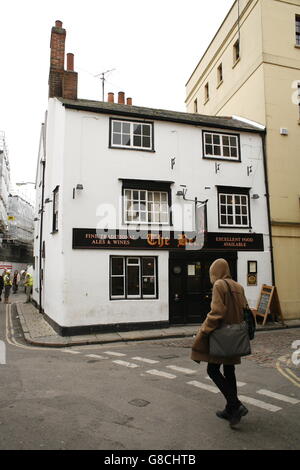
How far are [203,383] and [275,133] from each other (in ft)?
40.8

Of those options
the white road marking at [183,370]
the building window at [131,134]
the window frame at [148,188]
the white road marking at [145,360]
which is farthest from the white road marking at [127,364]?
the building window at [131,134]

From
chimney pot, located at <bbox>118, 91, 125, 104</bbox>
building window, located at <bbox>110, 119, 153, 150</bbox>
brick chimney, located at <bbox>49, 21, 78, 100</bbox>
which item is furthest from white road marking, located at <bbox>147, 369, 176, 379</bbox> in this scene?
chimney pot, located at <bbox>118, 91, 125, 104</bbox>

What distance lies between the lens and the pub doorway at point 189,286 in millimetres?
13477

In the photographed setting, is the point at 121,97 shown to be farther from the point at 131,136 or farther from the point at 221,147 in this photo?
the point at 221,147

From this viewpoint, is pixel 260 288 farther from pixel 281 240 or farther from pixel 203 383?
pixel 203 383

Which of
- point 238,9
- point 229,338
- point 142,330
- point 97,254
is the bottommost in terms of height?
point 142,330

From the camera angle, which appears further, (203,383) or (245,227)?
(245,227)

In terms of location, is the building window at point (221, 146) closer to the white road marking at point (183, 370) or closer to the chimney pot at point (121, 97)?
the chimney pot at point (121, 97)

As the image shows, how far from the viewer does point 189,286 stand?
13758 mm

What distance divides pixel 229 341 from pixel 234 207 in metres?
10.9
